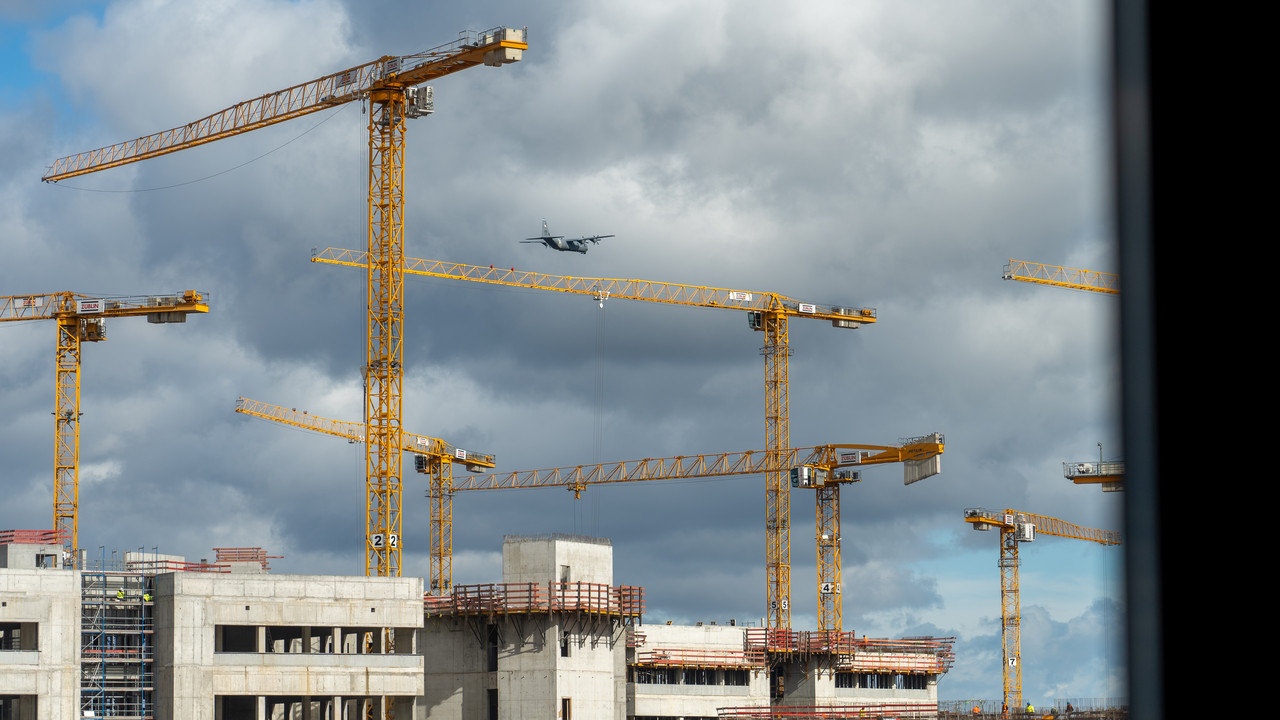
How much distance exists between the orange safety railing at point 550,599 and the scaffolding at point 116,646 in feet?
54.3

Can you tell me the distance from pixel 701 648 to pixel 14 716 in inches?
2148

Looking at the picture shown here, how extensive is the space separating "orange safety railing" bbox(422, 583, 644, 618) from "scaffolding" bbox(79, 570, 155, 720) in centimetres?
1655

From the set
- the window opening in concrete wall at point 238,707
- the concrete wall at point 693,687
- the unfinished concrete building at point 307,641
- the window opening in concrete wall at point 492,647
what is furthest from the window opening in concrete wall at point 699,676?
the window opening in concrete wall at point 238,707

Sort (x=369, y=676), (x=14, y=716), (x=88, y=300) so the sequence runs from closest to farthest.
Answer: (x=14, y=716) < (x=369, y=676) < (x=88, y=300)

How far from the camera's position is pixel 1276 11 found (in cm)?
332

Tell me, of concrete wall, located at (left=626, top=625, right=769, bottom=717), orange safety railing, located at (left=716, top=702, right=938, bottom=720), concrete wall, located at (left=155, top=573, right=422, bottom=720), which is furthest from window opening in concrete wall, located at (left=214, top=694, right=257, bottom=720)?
concrete wall, located at (left=626, top=625, right=769, bottom=717)

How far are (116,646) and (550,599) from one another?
24.6 m

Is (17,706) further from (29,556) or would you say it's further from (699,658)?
(699,658)

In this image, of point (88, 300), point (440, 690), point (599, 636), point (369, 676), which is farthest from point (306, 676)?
point (88, 300)

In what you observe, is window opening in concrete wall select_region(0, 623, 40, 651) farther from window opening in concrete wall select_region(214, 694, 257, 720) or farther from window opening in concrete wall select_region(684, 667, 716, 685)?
window opening in concrete wall select_region(684, 667, 716, 685)

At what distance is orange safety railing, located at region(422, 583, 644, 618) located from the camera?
89812 mm

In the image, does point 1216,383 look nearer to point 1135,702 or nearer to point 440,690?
point 1135,702

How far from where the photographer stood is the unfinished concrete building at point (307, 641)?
85.1 metres

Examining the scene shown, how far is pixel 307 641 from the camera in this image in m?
90.2
